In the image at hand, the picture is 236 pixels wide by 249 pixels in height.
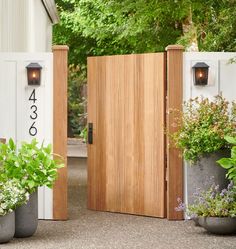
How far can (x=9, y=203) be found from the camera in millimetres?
9836

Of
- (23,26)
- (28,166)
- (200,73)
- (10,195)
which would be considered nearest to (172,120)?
(200,73)

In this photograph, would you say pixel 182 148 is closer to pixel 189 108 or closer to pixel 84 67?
pixel 189 108

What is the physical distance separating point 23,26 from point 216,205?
746cm

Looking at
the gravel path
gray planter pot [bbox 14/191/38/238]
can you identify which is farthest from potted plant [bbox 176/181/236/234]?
gray planter pot [bbox 14/191/38/238]

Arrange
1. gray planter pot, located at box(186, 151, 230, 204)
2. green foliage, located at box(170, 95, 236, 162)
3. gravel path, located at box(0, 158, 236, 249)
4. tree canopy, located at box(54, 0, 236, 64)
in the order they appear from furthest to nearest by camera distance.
A: tree canopy, located at box(54, 0, 236, 64)
gray planter pot, located at box(186, 151, 230, 204)
green foliage, located at box(170, 95, 236, 162)
gravel path, located at box(0, 158, 236, 249)

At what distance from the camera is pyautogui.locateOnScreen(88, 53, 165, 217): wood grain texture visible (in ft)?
39.6

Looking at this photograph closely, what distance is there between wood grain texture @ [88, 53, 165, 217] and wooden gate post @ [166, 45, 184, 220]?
0.50ft

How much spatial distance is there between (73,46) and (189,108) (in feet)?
51.8

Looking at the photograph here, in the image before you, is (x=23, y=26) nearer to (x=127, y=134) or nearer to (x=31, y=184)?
(x=127, y=134)

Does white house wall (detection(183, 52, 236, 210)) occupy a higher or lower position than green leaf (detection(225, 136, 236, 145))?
higher

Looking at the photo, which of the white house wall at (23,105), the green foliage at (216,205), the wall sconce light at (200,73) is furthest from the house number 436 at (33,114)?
the green foliage at (216,205)

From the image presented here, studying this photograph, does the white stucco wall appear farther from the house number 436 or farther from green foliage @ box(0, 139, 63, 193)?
green foliage @ box(0, 139, 63, 193)

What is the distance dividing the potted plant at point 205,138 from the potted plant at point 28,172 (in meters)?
1.85

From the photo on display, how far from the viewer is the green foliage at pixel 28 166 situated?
10.1 m
